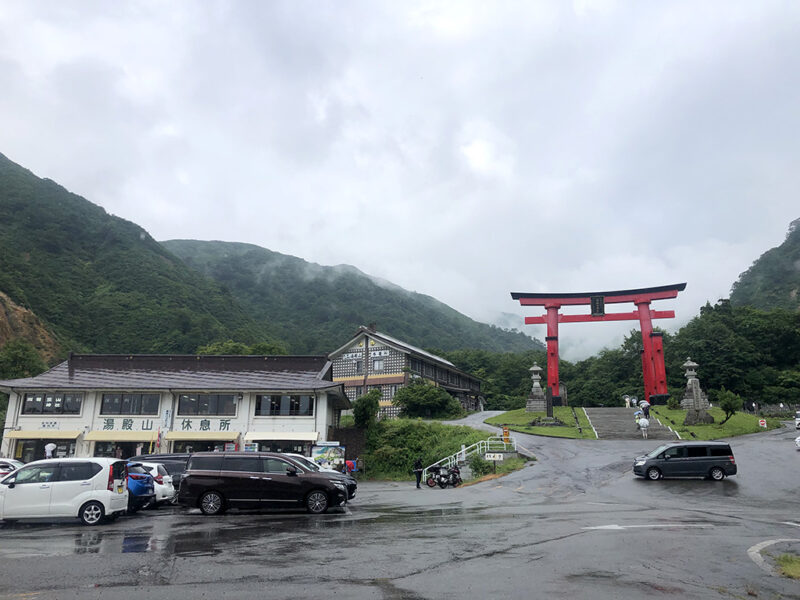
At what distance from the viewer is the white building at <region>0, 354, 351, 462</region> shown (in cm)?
3016

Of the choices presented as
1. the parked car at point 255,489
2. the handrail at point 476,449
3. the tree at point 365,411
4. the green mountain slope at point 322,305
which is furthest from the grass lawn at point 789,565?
the green mountain slope at point 322,305

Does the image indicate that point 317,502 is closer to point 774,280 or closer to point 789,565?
point 789,565

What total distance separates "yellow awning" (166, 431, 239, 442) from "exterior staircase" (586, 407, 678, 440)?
2162cm

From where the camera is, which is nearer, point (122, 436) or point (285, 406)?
point (122, 436)

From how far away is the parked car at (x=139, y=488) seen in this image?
14058mm

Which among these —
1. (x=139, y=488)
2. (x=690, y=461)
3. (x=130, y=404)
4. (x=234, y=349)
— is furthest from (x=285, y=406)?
(x=234, y=349)

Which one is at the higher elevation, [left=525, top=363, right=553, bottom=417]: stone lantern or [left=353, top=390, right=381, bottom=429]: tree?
[left=525, top=363, right=553, bottom=417]: stone lantern

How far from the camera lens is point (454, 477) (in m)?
23.6

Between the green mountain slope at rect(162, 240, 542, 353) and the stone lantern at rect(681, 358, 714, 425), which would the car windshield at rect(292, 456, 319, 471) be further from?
the green mountain slope at rect(162, 240, 542, 353)

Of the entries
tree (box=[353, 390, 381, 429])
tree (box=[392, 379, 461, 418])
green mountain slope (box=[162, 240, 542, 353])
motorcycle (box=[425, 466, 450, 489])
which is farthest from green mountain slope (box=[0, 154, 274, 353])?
motorcycle (box=[425, 466, 450, 489])

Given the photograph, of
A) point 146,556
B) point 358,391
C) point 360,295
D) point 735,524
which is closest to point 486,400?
point 358,391

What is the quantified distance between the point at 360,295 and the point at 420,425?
79802 millimetres

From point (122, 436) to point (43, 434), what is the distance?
4350 millimetres

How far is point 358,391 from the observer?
5072 centimetres
